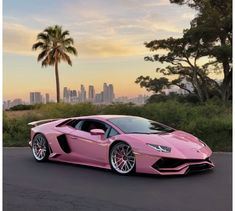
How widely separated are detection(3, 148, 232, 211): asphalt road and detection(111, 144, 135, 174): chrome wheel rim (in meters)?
A: 0.19

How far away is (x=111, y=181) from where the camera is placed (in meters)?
8.48

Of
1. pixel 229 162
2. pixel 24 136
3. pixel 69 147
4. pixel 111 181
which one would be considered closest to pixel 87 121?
pixel 69 147

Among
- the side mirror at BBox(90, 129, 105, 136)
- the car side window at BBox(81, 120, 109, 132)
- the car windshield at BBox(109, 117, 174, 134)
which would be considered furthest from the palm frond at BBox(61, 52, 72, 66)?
the side mirror at BBox(90, 129, 105, 136)

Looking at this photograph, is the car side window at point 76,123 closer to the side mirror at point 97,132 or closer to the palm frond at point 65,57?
the side mirror at point 97,132

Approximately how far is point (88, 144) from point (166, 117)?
28.2 feet

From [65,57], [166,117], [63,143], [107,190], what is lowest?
[107,190]

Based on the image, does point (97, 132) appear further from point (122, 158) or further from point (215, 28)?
point (215, 28)

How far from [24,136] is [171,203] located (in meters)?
12.4

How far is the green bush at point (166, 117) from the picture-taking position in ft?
49.8

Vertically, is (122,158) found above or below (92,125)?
below

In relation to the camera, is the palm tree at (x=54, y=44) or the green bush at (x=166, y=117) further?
the palm tree at (x=54, y=44)

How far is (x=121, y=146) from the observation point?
364 inches

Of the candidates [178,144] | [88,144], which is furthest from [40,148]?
[178,144]

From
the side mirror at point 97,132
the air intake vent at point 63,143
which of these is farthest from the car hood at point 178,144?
the air intake vent at point 63,143
